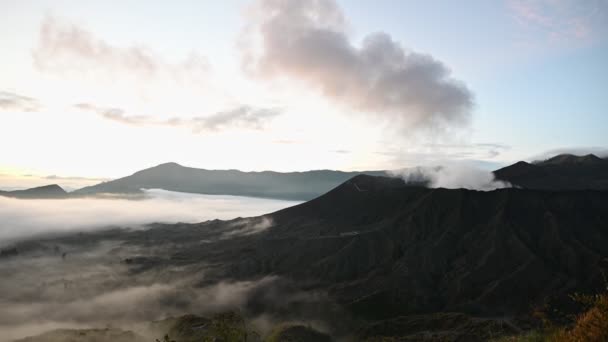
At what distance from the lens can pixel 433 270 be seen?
192625 mm

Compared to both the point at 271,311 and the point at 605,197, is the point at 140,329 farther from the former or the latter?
the point at 605,197

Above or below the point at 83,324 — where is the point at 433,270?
above

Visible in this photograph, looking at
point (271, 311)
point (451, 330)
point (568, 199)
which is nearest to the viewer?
point (451, 330)

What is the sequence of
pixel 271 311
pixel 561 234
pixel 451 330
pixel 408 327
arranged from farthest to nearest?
pixel 561 234
pixel 271 311
pixel 408 327
pixel 451 330

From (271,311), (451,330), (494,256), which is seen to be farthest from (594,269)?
(271,311)

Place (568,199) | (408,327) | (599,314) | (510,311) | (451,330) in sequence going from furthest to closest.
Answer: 1. (568,199)
2. (510,311)
3. (408,327)
4. (451,330)
5. (599,314)

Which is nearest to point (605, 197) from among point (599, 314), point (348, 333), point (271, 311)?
point (348, 333)

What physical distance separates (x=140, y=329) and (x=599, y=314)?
15886 cm

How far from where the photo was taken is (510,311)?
15825 centimetres

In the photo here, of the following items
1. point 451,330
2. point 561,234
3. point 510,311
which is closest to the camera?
point 451,330

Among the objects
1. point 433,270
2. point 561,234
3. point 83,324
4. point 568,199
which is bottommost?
point 83,324

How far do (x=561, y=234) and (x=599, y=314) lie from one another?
202m

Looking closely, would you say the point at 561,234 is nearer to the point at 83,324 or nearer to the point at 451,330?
the point at 451,330

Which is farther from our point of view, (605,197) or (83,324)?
(605,197)
